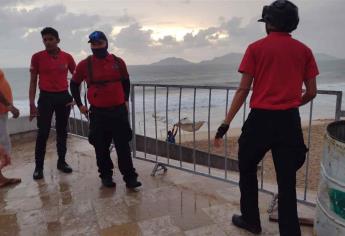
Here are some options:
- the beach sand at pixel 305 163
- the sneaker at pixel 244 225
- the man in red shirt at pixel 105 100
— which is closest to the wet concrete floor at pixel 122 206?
the sneaker at pixel 244 225

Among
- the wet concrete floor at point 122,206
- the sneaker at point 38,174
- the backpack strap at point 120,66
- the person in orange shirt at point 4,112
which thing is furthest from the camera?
the sneaker at point 38,174

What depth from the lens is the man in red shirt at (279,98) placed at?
7.77 feet

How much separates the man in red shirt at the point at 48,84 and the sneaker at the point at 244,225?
253 cm

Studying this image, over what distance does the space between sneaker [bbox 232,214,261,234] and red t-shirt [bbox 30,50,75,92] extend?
2.61 meters

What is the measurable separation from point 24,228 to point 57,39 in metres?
2.19

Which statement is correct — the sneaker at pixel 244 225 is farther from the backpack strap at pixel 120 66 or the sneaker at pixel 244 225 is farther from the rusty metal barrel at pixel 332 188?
the backpack strap at pixel 120 66

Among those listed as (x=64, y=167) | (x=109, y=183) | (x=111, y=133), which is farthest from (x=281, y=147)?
(x=64, y=167)

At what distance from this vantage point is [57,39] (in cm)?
429

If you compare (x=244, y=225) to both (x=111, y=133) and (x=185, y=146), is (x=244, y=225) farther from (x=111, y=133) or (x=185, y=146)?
(x=185, y=146)

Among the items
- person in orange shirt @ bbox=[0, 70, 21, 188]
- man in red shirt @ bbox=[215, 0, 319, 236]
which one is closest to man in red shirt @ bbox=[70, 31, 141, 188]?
person in orange shirt @ bbox=[0, 70, 21, 188]

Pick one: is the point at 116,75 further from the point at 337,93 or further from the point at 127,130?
the point at 337,93

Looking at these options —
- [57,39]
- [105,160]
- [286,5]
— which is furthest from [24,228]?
[286,5]

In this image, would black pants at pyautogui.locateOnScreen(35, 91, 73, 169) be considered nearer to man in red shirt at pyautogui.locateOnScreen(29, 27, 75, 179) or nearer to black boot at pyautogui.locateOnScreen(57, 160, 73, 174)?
man in red shirt at pyautogui.locateOnScreen(29, 27, 75, 179)

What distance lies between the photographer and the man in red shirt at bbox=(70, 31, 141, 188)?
3.66 metres
